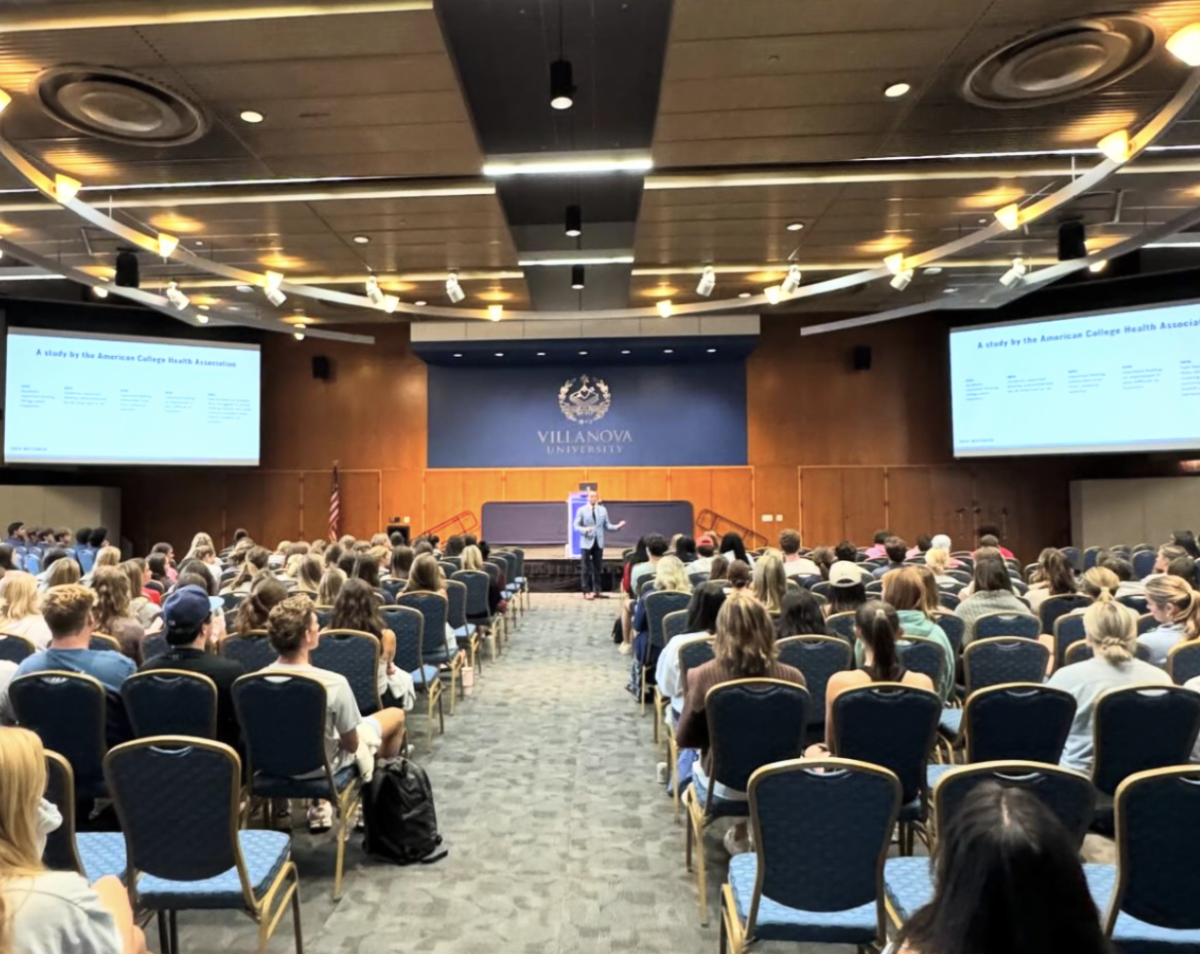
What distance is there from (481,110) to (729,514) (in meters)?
10.4

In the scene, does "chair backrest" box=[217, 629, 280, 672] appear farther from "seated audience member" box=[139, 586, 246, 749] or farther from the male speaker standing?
the male speaker standing

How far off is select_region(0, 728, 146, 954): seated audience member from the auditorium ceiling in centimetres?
499

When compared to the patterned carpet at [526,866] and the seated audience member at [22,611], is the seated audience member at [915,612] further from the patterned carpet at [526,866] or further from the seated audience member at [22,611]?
the seated audience member at [22,611]

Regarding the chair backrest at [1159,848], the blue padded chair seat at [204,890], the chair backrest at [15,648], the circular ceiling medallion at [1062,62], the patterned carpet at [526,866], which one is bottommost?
the patterned carpet at [526,866]

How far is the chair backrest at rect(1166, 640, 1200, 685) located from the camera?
13.2 feet

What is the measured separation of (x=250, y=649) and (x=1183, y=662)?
5.02m

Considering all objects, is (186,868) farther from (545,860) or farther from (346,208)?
(346,208)

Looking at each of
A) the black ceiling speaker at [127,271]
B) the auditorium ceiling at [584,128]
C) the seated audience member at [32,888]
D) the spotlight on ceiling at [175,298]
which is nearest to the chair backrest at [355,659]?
the seated audience member at [32,888]

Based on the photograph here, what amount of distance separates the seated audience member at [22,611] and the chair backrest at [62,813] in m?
2.50

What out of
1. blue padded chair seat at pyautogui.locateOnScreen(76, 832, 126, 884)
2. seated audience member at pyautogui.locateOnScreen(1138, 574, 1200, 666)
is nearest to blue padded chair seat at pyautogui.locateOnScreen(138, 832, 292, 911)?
blue padded chair seat at pyautogui.locateOnScreen(76, 832, 126, 884)

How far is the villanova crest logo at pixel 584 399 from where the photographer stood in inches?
681

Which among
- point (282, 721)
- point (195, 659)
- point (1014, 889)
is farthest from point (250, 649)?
point (1014, 889)

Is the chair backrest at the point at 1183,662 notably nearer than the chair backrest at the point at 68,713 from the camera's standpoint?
No

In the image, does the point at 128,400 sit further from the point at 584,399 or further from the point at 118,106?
the point at 118,106
